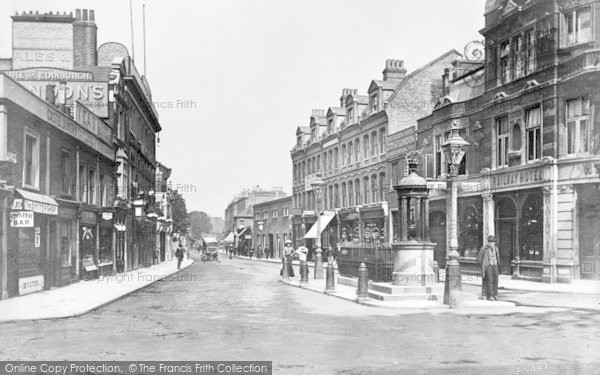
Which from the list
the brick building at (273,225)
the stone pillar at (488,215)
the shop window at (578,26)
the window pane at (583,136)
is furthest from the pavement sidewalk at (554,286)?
the brick building at (273,225)

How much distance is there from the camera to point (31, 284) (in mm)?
21203

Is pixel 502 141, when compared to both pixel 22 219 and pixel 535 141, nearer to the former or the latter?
pixel 535 141

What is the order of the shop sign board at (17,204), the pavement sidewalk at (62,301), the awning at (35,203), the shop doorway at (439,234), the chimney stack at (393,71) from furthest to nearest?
the chimney stack at (393,71), the shop doorway at (439,234), the awning at (35,203), the shop sign board at (17,204), the pavement sidewalk at (62,301)

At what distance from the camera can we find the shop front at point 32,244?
18.7m

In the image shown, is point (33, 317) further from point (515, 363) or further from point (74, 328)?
point (515, 363)

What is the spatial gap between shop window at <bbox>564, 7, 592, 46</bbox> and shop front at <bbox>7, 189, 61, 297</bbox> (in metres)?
18.8

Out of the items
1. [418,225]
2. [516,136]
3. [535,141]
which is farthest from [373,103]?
[418,225]

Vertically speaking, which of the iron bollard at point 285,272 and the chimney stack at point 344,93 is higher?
the chimney stack at point 344,93

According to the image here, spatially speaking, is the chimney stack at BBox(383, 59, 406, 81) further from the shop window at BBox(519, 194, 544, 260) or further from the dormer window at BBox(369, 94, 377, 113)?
the shop window at BBox(519, 194, 544, 260)

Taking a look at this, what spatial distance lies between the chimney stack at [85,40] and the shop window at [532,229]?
76.1ft

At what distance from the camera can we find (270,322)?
532 inches

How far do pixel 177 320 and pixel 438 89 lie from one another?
3225 centimetres

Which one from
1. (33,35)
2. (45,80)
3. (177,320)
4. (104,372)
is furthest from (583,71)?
(33,35)

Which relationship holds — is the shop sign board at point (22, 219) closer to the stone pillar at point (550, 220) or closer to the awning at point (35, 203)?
the awning at point (35, 203)
